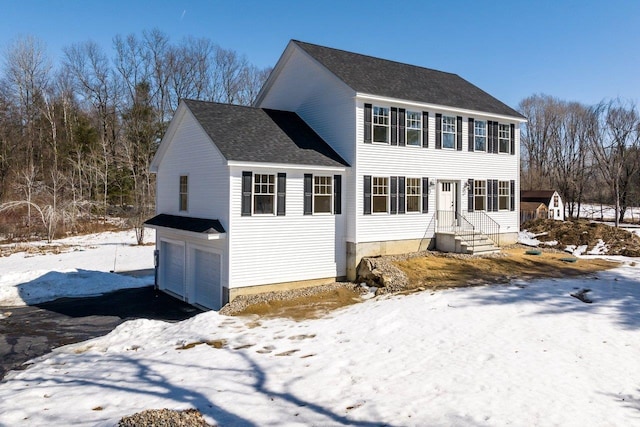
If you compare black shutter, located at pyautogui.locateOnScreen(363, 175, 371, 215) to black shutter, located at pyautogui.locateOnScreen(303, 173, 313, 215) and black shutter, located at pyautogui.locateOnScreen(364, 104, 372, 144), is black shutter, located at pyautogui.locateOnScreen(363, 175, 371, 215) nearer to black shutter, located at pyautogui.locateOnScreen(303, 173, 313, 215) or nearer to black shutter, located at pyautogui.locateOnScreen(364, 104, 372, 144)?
black shutter, located at pyautogui.locateOnScreen(364, 104, 372, 144)

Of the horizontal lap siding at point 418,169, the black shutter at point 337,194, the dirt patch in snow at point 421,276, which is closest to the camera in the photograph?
the dirt patch in snow at point 421,276

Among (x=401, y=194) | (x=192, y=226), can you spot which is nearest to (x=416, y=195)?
(x=401, y=194)

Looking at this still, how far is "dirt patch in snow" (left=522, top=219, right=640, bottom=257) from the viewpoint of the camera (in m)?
21.7

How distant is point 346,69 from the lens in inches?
690

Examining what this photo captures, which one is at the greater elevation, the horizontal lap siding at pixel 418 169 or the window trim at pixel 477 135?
the window trim at pixel 477 135

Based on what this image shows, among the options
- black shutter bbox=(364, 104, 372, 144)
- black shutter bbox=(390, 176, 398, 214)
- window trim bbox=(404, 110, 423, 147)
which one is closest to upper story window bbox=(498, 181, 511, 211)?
window trim bbox=(404, 110, 423, 147)

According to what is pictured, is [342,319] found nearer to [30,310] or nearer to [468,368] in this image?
[468,368]

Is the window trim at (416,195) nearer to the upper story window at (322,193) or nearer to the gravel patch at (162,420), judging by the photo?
the upper story window at (322,193)

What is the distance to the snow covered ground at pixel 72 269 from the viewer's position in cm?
1686

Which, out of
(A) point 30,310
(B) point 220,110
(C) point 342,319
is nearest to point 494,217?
(C) point 342,319

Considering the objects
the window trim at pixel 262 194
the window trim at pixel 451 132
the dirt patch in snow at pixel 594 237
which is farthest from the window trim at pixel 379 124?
the dirt patch in snow at pixel 594 237

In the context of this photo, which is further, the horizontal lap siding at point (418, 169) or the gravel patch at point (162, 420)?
the horizontal lap siding at point (418, 169)

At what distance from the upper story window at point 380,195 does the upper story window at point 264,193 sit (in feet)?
13.1

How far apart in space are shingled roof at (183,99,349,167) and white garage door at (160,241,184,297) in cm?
497
